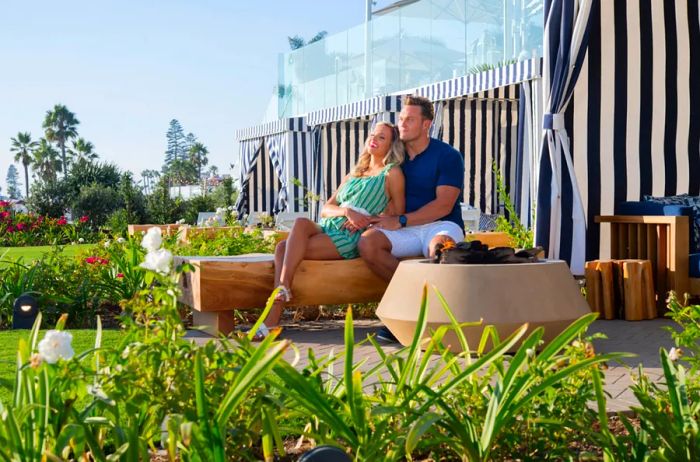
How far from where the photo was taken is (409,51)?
13859mm

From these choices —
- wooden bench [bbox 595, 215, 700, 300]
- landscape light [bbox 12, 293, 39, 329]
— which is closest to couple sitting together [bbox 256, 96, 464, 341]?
landscape light [bbox 12, 293, 39, 329]

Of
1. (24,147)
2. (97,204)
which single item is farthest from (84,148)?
(97,204)

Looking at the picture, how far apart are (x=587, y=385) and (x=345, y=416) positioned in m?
0.62

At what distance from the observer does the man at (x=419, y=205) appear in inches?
184

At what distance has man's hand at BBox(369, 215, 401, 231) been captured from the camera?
15.4 ft

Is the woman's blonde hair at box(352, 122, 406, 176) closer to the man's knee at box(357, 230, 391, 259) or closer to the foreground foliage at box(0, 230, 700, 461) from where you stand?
the man's knee at box(357, 230, 391, 259)

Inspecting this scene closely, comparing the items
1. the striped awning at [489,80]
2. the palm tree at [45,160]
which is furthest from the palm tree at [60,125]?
the striped awning at [489,80]

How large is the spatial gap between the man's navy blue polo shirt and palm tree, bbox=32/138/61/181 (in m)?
79.4

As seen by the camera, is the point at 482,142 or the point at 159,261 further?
the point at 482,142

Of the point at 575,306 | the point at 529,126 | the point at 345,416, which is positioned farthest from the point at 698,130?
the point at 345,416

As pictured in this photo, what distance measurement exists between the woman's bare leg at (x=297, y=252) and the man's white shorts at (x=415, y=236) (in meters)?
0.31

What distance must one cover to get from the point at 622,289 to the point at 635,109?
176 cm

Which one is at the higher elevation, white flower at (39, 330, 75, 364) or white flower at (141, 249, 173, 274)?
white flower at (141, 249, 173, 274)

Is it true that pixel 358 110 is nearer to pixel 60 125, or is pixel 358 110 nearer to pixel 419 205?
pixel 419 205
